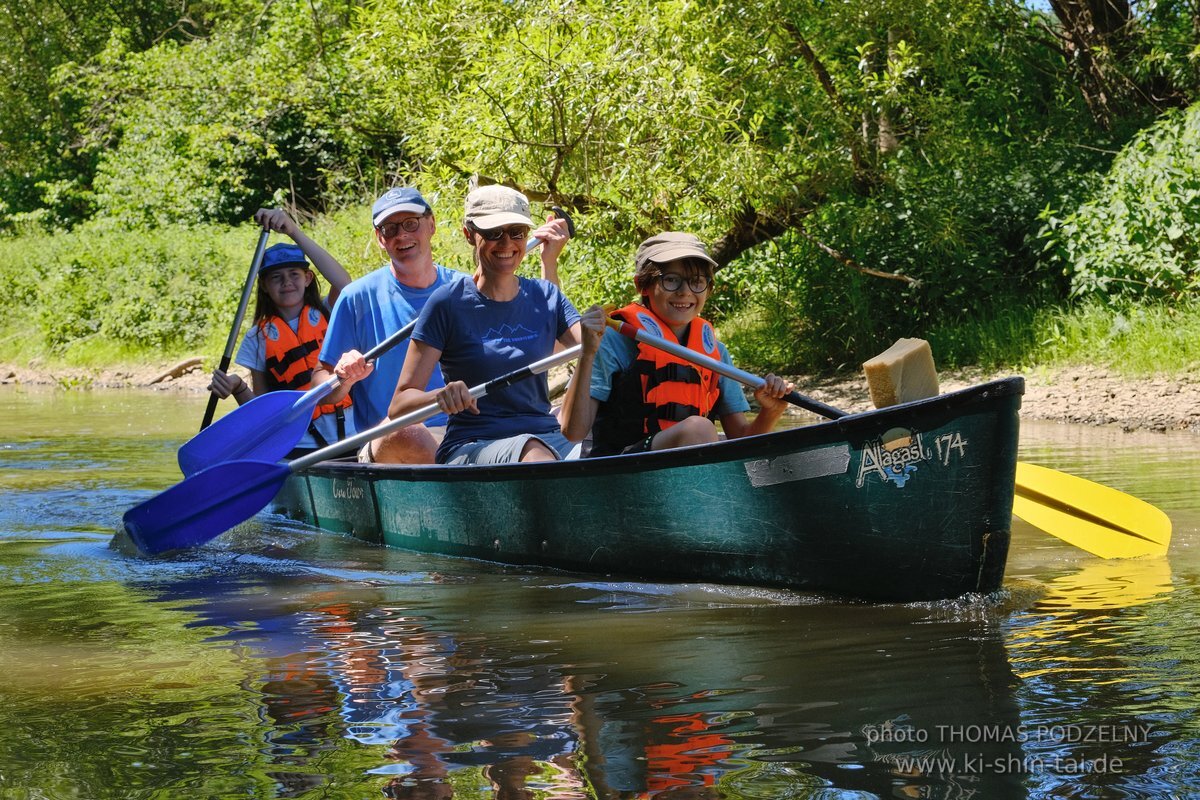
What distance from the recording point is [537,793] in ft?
8.07

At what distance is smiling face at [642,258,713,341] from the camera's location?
434cm

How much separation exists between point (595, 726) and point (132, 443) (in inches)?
299

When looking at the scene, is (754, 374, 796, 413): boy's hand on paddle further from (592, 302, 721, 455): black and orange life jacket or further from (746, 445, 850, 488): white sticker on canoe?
(746, 445, 850, 488): white sticker on canoe

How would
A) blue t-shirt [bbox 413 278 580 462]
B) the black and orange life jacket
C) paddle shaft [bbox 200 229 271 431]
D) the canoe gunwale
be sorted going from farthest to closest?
paddle shaft [bbox 200 229 271 431] → blue t-shirt [bbox 413 278 580 462] → the black and orange life jacket → the canoe gunwale

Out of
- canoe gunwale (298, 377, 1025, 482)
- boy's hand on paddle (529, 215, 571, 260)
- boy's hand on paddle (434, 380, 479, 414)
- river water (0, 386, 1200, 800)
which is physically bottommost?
river water (0, 386, 1200, 800)

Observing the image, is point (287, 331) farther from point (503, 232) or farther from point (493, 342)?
point (503, 232)

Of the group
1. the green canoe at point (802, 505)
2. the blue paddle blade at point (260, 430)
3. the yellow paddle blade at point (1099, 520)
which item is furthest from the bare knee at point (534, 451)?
the yellow paddle blade at point (1099, 520)

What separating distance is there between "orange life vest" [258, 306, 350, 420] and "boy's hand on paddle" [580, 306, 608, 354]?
2364mm

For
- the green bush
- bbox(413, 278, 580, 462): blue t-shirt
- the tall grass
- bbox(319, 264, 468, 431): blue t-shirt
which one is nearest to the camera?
bbox(413, 278, 580, 462): blue t-shirt

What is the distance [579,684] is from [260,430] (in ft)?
10.3

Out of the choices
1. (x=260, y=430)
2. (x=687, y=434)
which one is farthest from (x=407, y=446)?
(x=687, y=434)

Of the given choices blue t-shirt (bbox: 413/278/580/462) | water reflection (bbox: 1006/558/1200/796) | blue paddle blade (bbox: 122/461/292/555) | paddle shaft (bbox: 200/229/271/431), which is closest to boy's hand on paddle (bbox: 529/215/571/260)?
blue t-shirt (bbox: 413/278/580/462)

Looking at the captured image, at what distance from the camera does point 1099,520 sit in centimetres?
462

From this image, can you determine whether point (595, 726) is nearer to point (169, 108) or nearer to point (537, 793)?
point (537, 793)
